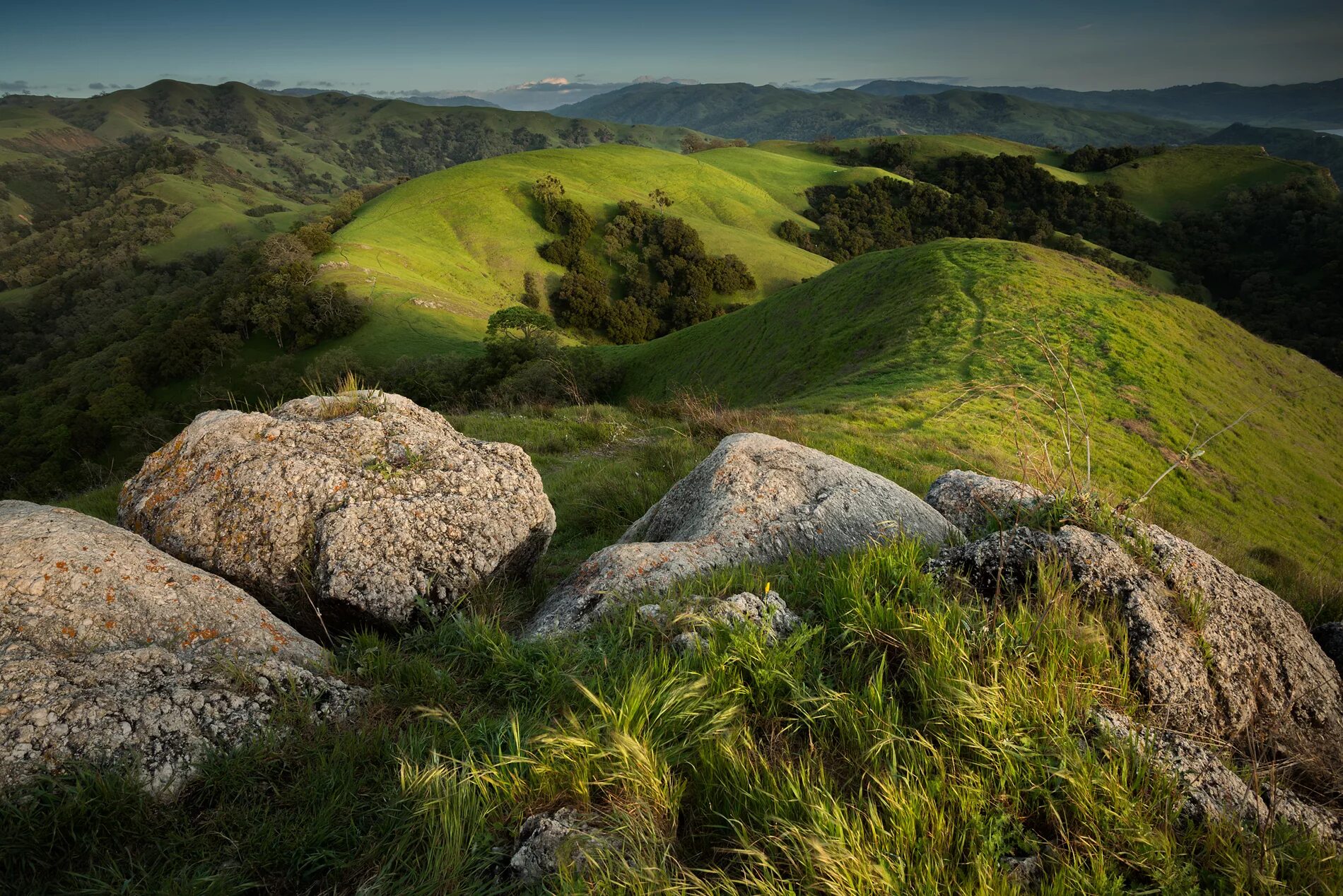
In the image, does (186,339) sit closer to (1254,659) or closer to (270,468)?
(270,468)

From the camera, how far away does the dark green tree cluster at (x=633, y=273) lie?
83125mm

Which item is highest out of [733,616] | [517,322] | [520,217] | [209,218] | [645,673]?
[209,218]

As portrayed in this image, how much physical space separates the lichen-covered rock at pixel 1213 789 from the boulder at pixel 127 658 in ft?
14.1

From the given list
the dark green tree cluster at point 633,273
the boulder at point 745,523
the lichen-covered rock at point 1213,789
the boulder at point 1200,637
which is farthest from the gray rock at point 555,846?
the dark green tree cluster at point 633,273

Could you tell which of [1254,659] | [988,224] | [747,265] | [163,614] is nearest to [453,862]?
[163,614]

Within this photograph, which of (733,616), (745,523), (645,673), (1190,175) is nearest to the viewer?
A: (645,673)

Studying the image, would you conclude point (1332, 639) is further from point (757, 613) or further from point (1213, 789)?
point (757, 613)

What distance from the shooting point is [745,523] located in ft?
19.7

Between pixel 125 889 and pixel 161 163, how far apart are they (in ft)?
896

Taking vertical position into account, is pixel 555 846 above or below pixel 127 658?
below

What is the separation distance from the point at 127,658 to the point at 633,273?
93.8 m

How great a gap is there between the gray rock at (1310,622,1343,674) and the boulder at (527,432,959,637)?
8.11ft

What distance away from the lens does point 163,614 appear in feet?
13.4

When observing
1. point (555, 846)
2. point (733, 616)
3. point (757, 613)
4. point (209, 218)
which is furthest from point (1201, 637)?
point (209, 218)
